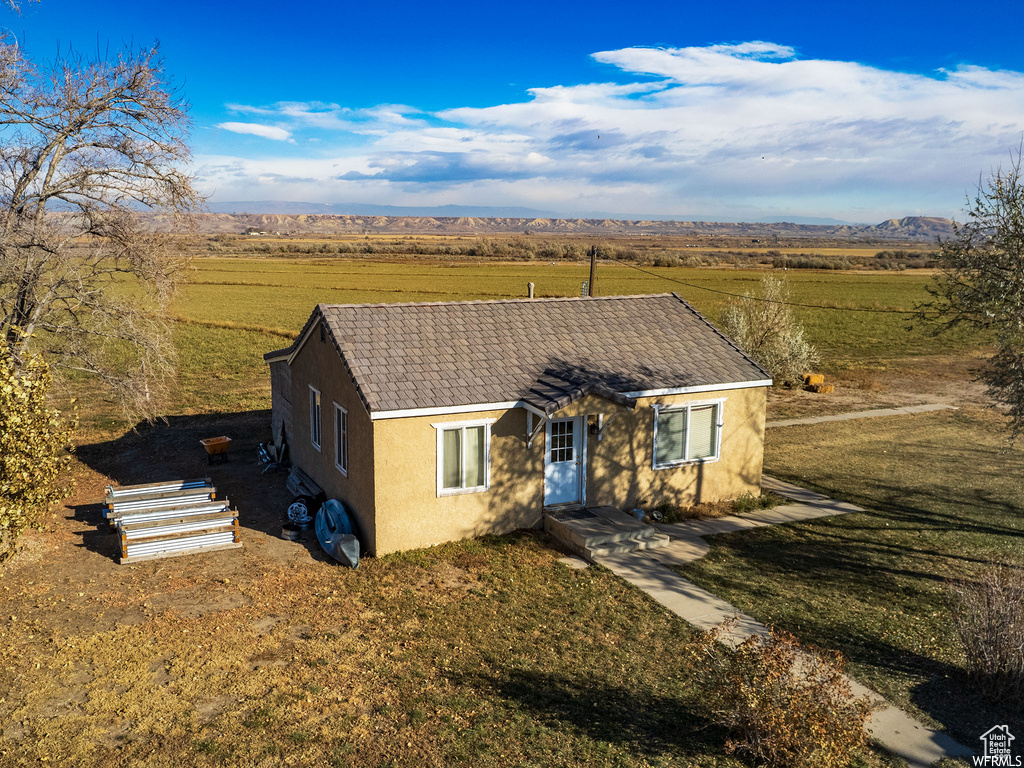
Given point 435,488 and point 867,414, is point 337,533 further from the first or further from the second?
point 867,414

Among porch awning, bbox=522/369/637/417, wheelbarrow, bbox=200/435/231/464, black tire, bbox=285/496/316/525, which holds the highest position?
porch awning, bbox=522/369/637/417

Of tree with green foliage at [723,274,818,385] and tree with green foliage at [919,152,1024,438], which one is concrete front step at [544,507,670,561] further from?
tree with green foliage at [723,274,818,385]

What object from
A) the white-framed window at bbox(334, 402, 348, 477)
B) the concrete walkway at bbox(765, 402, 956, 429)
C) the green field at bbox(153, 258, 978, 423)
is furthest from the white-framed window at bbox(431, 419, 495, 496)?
the concrete walkway at bbox(765, 402, 956, 429)

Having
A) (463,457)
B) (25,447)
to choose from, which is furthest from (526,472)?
(25,447)

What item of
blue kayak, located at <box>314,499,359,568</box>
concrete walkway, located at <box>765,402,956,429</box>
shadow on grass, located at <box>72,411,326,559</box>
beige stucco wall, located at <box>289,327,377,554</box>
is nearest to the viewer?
blue kayak, located at <box>314,499,359,568</box>

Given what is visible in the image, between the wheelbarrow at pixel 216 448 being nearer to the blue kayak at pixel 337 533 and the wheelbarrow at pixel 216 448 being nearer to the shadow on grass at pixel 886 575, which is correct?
the blue kayak at pixel 337 533

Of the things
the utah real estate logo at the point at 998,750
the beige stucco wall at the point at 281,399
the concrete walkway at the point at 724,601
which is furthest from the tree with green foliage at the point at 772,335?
the utah real estate logo at the point at 998,750

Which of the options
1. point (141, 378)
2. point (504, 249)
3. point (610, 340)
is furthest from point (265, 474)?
point (504, 249)
